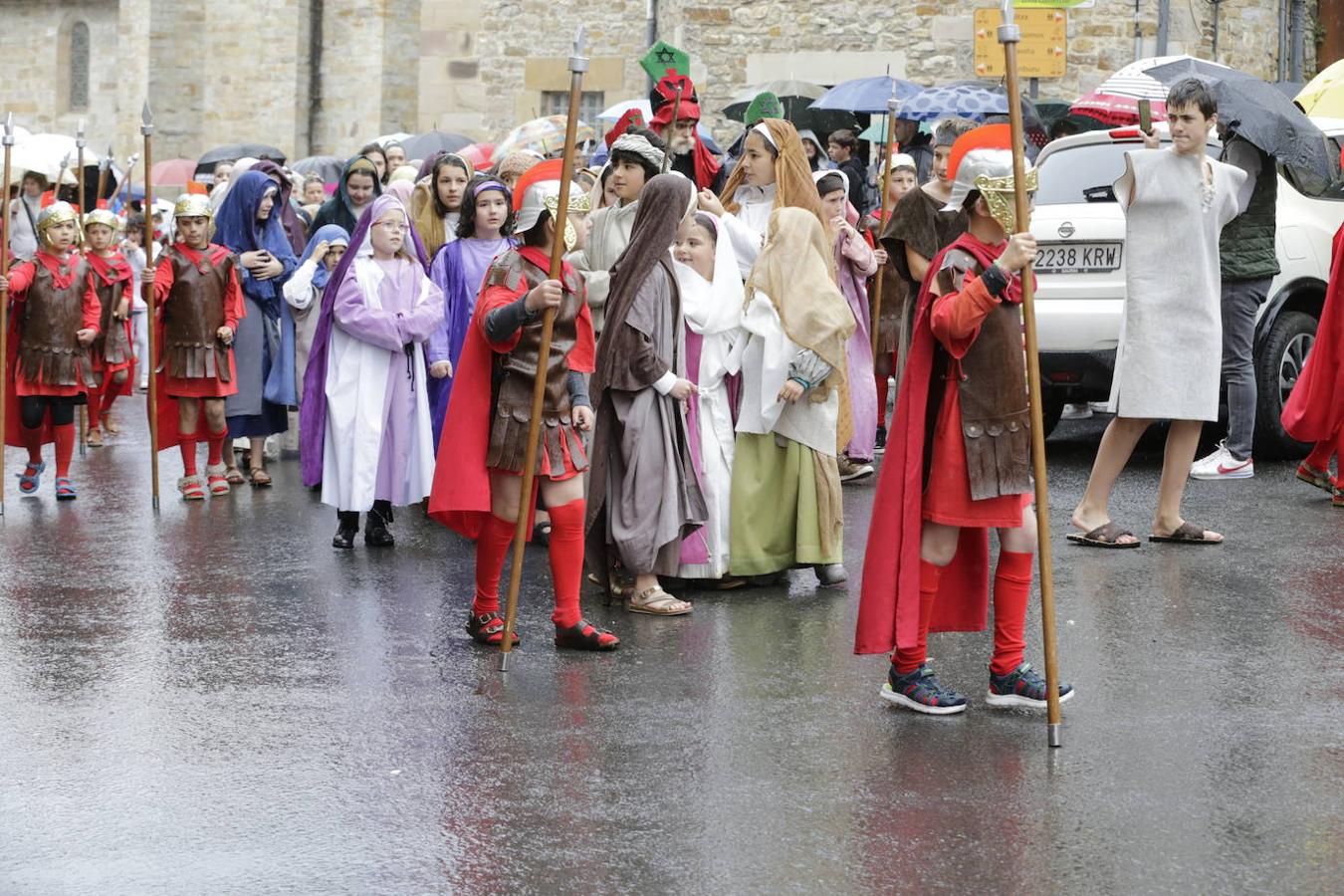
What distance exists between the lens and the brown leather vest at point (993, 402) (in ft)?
19.9

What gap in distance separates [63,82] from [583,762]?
44.3 meters

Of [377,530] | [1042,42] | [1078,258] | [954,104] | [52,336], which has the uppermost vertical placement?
[1042,42]

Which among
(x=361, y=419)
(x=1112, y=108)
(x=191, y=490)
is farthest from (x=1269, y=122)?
(x=191, y=490)

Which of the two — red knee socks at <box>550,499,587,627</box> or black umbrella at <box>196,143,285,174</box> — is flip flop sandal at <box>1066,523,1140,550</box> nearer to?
red knee socks at <box>550,499,587,627</box>

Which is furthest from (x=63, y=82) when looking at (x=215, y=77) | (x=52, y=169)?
(x=52, y=169)

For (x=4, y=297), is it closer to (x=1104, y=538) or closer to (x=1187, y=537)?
(x=1104, y=538)

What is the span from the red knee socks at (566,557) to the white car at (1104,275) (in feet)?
16.0

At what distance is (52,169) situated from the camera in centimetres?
2469

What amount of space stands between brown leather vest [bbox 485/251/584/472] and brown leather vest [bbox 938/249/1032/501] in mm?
1681

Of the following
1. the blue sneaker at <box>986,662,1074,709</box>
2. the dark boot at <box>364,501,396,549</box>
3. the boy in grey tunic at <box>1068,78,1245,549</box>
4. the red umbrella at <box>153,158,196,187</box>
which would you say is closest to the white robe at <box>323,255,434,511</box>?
the dark boot at <box>364,501,396,549</box>

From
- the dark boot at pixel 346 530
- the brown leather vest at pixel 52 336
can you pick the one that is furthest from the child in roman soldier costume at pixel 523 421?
the brown leather vest at pixel 52 336

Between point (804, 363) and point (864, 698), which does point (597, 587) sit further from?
point (864, 698)

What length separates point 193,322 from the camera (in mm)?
11820

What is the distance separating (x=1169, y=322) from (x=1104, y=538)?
102cm
